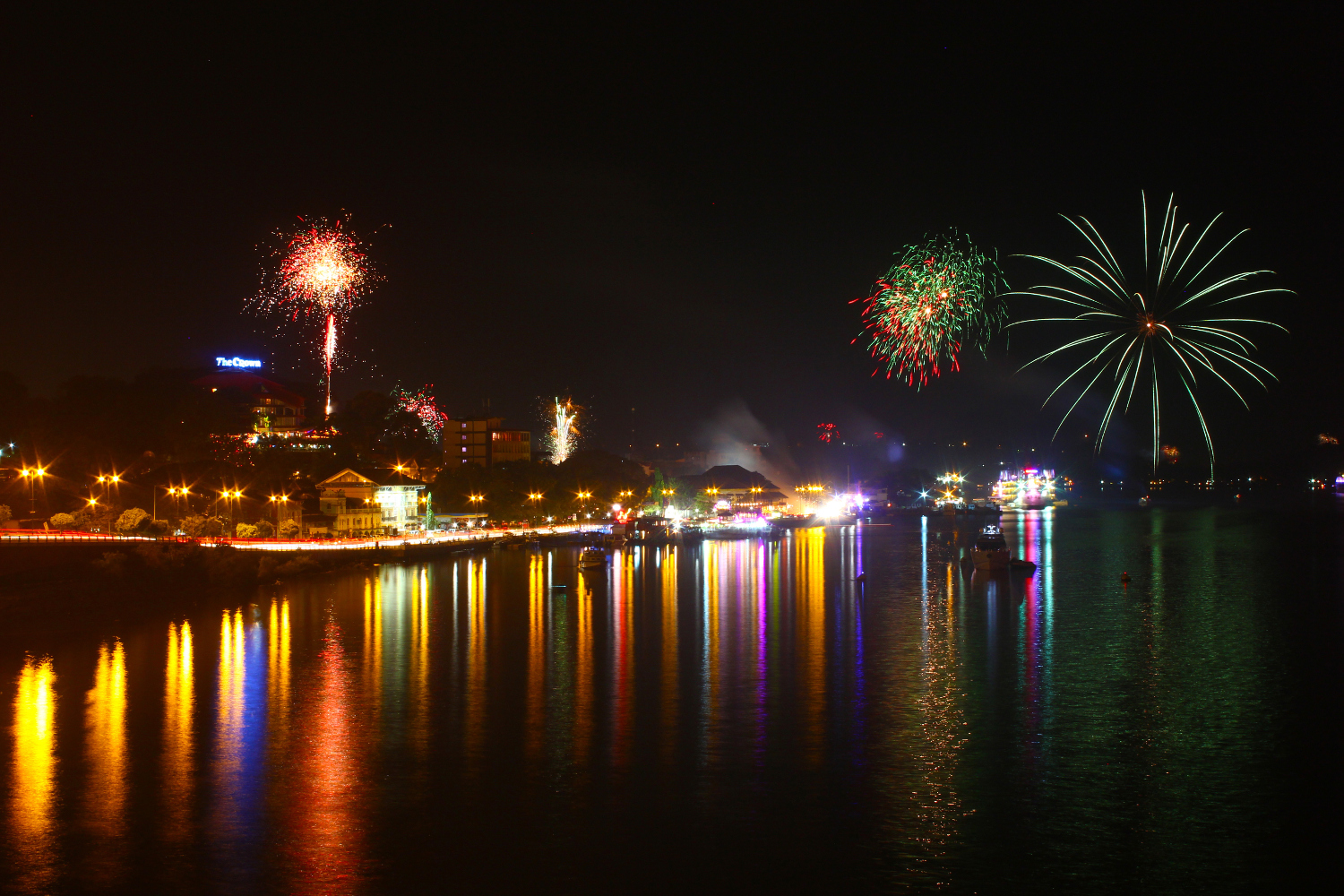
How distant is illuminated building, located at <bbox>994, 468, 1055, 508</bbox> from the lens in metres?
119

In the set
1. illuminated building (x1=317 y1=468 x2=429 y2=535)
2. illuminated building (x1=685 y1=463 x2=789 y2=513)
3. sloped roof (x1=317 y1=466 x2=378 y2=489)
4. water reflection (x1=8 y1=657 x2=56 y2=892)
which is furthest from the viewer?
illuminated building (x1=685 y1=463 x2=789 y2=513)

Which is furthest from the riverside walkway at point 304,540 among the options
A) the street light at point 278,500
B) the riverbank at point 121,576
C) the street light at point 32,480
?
the street light at point 32,480

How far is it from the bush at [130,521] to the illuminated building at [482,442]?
47019 millimetres

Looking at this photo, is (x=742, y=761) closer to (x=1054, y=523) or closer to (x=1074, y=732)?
(x=1074, y=732)

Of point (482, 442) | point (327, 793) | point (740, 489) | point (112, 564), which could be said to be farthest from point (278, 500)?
point (740, 489)

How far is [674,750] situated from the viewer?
13.3 meters

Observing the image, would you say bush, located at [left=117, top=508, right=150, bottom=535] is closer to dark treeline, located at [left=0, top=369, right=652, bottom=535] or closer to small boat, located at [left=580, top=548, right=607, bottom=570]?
dark treeline, located at [left=0, top=369, right=652, bottom=535]

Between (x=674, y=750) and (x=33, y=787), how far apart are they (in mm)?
7684

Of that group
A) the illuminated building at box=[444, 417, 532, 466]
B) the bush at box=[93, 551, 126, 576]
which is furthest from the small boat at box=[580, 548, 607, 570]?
the illuminated building at box=[444, 417, 532, 466]

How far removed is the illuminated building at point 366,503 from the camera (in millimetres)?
44312

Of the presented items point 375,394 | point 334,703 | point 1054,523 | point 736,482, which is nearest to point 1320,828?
point 334,703

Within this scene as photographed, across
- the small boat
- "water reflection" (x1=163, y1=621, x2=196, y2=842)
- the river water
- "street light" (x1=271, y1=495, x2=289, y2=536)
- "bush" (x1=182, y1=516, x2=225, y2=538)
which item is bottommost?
the river water

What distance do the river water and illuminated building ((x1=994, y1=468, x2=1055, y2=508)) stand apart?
96304mm

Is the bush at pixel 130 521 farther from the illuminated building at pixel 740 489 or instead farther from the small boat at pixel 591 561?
the illuminated building at pixel 740 489
